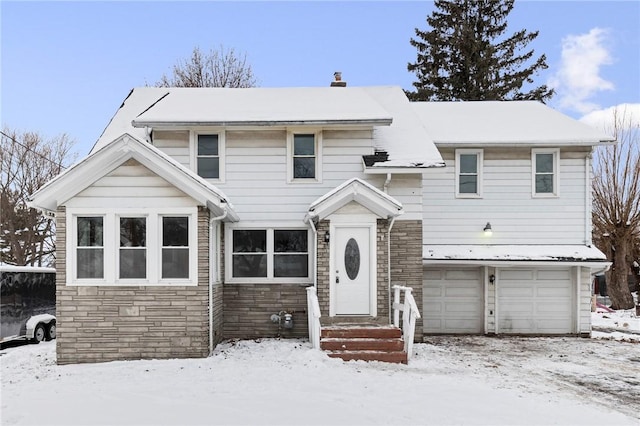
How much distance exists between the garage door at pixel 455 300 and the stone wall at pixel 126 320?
21.2 ft

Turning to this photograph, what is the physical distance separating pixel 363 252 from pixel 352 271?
0.46m

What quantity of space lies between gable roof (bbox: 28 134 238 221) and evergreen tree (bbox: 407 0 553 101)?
20434mm

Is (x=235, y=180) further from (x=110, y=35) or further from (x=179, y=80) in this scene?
(x=179, y=80)

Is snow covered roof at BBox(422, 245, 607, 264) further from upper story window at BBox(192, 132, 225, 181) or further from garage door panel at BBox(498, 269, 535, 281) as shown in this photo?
upper story window at BBox(192, 132, 225, 181)

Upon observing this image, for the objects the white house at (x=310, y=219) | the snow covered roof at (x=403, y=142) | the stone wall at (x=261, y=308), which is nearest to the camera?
the white house at (x=310, y=219)

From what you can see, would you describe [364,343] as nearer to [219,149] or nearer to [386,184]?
[386,184]

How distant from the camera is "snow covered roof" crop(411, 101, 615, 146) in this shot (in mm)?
12326

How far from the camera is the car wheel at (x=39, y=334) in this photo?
13203mm

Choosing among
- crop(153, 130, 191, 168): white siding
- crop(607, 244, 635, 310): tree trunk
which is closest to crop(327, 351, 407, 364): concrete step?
crop(153, 130, 191, 168): white siding

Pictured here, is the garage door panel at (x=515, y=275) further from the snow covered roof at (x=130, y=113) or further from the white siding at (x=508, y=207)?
the snow covered roof at (x=130, y=113)

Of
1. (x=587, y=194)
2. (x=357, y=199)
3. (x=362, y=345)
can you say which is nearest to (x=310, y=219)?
(x=357, y=199)

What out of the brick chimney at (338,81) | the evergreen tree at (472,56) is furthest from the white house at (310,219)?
the evergreen tree at (472,56)

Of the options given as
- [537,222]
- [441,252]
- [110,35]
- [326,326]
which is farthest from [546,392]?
[110,35]

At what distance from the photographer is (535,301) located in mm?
12867
